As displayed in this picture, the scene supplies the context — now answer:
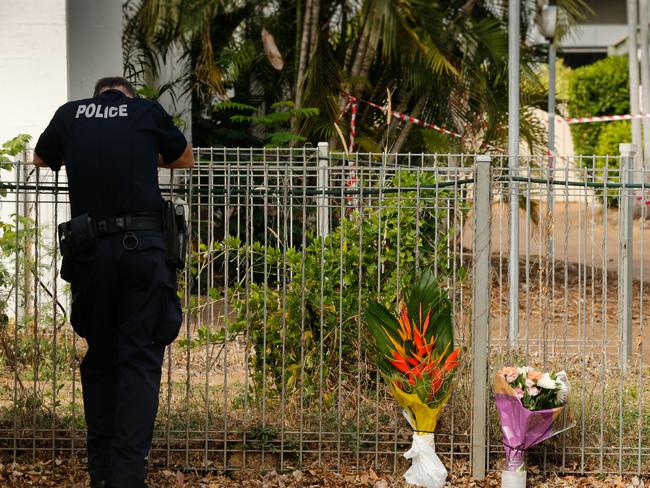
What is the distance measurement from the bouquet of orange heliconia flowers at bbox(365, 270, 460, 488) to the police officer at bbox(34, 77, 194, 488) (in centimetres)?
131

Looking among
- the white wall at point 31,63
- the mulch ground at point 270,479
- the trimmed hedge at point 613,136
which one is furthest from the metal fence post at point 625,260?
the trimmed hedge at point 613,136

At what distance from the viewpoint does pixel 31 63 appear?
10.9 metres

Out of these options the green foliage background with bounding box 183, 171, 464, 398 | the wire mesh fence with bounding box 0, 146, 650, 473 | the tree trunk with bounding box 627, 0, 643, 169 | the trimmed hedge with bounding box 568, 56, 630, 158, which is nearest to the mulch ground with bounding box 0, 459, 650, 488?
the wire mesh fence with bounding box 0, 146, 650, 473

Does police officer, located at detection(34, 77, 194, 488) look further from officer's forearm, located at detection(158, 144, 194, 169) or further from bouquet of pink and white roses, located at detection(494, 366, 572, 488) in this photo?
bouquet of pink and white roses, located at detection(494, 366, 572, 488)

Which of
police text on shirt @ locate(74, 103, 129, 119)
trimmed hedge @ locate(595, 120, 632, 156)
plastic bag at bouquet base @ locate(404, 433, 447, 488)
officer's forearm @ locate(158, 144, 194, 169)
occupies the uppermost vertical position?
trimmed hedge @ locate(595, 120, 632, 156)

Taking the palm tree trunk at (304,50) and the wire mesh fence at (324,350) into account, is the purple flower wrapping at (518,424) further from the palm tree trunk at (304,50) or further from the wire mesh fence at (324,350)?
the palm tree trunk at (304,50)

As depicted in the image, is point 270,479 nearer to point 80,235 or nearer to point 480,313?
point 480,313

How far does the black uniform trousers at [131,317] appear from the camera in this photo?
5.38 m

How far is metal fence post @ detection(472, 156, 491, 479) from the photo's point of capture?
628 cm

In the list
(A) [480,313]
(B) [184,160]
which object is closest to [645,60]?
(A) [480,313]

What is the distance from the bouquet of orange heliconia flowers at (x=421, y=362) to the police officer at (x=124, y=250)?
1310 mm

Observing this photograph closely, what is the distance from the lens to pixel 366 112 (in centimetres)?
1562

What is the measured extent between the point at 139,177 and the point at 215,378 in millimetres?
3012

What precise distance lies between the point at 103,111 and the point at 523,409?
2629mm
